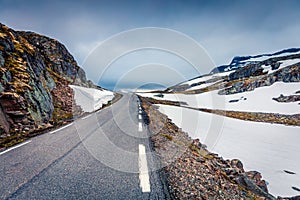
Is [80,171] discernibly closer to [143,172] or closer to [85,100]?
[143,172]

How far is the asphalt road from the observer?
3.18 metres

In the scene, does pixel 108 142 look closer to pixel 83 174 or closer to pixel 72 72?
pixel 83 174

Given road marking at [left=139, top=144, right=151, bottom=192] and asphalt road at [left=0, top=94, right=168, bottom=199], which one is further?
road marking at [left=139, top=144, right=151, bottom=192]

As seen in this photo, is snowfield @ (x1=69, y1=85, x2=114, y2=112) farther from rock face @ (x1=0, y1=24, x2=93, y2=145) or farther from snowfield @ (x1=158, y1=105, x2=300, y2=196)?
snowfield @ (x1=158, y1=105, x2=300, y2=196)

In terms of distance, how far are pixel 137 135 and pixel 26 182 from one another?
4.46m

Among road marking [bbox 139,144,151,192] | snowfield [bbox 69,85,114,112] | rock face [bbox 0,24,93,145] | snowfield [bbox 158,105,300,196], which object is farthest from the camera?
snowfield [bbox 69,85,114,112]

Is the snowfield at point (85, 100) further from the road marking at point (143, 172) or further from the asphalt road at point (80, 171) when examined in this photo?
the road marking at point (143, 172)

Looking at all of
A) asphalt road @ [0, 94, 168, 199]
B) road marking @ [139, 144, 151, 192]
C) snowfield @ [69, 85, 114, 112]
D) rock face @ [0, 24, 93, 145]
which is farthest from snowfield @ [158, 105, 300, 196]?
snowfield @ [69, 85, 114, 112]

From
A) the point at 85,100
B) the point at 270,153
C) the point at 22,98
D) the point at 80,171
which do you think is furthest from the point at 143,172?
the point at 85,100

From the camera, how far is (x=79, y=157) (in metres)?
4.90

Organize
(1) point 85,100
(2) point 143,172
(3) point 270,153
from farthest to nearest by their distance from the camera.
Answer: (1) point 85,100
(3) point 270,153
(2) point 143,172

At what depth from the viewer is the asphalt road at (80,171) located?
3.18 m

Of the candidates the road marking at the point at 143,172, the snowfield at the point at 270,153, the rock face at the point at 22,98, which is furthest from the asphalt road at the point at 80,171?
the snowfield at the point at 270,153

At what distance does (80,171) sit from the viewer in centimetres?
404
